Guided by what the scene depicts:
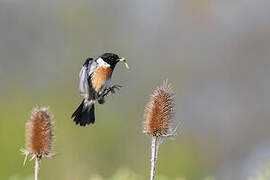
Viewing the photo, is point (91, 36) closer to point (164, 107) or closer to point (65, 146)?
point (65, 146)

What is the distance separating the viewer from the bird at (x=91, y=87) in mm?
5312

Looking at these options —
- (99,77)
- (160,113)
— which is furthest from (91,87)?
(160,113)

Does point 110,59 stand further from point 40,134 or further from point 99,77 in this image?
point 40,134

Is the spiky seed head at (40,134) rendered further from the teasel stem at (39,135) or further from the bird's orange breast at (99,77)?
the bird's orange breast at (99,77)

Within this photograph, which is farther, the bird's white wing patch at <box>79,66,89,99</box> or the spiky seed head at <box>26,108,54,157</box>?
the bird's white wing patch at <box>79,66,89,99</box>

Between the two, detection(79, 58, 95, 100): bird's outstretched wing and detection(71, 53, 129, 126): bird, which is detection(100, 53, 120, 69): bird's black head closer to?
detection(71, 53, 129, 126): bird

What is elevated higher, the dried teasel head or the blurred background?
the blurred background

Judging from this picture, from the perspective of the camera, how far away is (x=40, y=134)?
4156 mm

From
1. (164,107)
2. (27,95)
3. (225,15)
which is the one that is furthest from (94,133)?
(164,107)

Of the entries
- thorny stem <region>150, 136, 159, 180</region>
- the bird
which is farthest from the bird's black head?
thorny stem <region>150, 136, 159, 180</region>

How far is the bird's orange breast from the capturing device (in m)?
5.50

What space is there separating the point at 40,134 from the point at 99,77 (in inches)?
55.8

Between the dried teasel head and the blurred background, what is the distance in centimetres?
680

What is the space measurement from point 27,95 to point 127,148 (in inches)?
81.3
